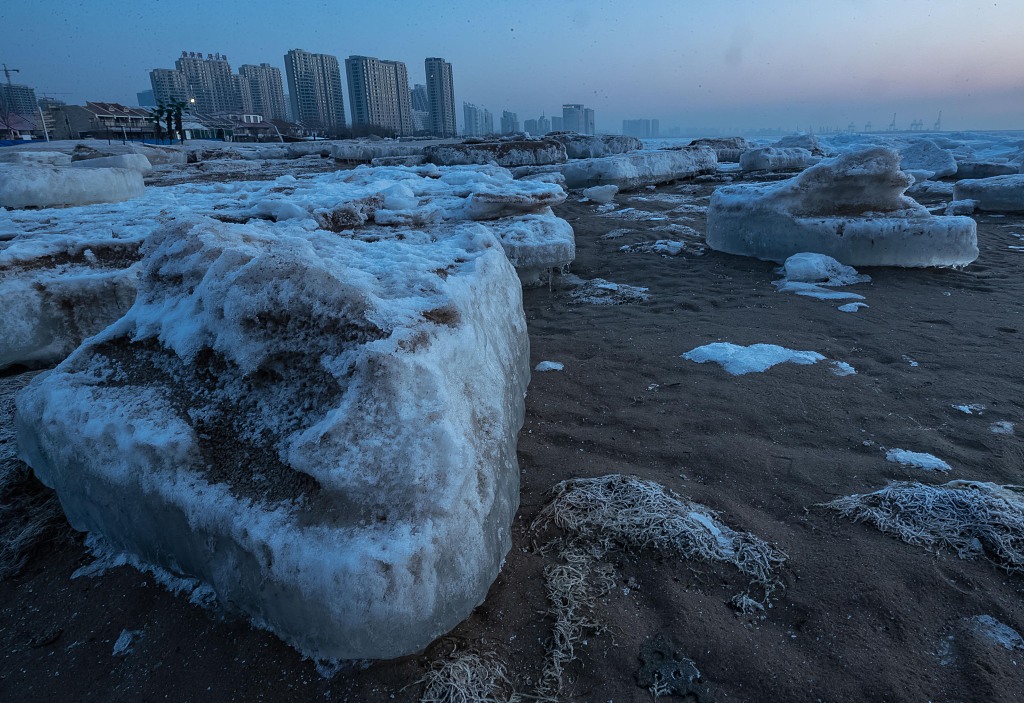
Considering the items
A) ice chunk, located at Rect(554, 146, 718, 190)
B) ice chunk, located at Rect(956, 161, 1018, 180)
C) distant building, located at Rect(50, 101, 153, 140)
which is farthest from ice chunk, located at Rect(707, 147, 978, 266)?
distant building, located at Rect(50, 101, 153, 140)

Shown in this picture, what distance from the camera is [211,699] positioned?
4.46ft

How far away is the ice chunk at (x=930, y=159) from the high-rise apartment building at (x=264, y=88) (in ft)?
338

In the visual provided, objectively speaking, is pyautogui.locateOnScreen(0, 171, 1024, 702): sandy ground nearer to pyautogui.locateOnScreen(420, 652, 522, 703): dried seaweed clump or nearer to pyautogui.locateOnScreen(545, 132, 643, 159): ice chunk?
pyautogui.locateOnScreen(420, 652, 522, 703): dried seaweed clump

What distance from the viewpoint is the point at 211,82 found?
92625 mm

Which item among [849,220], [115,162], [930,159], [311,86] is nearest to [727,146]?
[930,159]

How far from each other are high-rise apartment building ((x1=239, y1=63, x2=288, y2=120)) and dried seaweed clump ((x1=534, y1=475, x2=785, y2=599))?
4369 inches

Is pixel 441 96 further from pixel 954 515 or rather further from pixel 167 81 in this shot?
pixel 954 515

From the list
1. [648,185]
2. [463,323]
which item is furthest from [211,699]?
[648,185]

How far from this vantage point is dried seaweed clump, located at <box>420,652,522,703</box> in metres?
1.33

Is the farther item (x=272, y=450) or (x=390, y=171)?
(x=390, y=171)

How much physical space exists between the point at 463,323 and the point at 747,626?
50.3 inches

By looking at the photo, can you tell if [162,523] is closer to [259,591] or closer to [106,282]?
[259,591]

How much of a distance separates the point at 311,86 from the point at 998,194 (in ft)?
331

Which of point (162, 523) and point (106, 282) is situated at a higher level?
point (106, 282)
